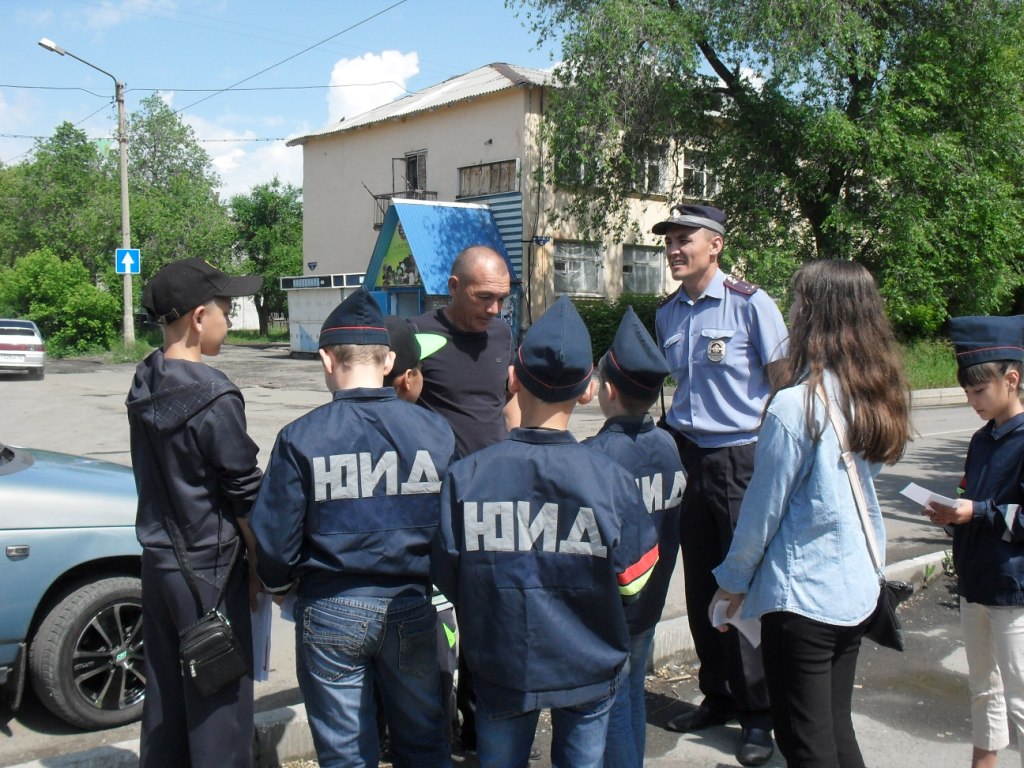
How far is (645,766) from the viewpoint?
3.61 meters

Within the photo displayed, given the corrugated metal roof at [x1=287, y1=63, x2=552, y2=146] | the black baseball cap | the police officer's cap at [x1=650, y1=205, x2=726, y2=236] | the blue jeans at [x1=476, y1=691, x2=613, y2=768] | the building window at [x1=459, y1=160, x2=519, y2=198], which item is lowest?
the blue jeans at [x1=476, y1=691, x2=613, y2=768]

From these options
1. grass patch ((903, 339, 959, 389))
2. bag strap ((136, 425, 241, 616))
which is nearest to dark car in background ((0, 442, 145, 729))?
bag strap ((136, 425, 241, 616))

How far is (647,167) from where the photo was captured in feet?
71.1

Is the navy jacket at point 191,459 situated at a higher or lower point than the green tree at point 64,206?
lower

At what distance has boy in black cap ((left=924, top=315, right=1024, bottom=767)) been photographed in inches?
117

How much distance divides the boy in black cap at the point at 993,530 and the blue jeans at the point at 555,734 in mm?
1428

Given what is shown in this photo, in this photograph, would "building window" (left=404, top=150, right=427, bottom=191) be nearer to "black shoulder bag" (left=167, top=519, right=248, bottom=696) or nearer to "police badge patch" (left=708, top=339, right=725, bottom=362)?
"police badge patch" (left=708, top=339, right=725, bottom=362)

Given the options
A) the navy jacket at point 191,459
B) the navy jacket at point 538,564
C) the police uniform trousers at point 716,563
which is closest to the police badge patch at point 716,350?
the police uniform trousers at point 716,563

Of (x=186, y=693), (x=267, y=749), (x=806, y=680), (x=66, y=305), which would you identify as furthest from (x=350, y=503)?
(x=66, y=305)

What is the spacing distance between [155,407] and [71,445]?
35.2 feet

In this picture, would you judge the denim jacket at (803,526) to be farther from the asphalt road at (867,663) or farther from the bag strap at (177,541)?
the bag strap at (177,541)

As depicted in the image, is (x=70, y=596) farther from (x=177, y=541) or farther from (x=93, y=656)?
(x=177, y=541)

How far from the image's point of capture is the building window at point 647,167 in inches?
829

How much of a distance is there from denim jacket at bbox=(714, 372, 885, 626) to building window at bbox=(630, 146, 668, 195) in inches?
756
